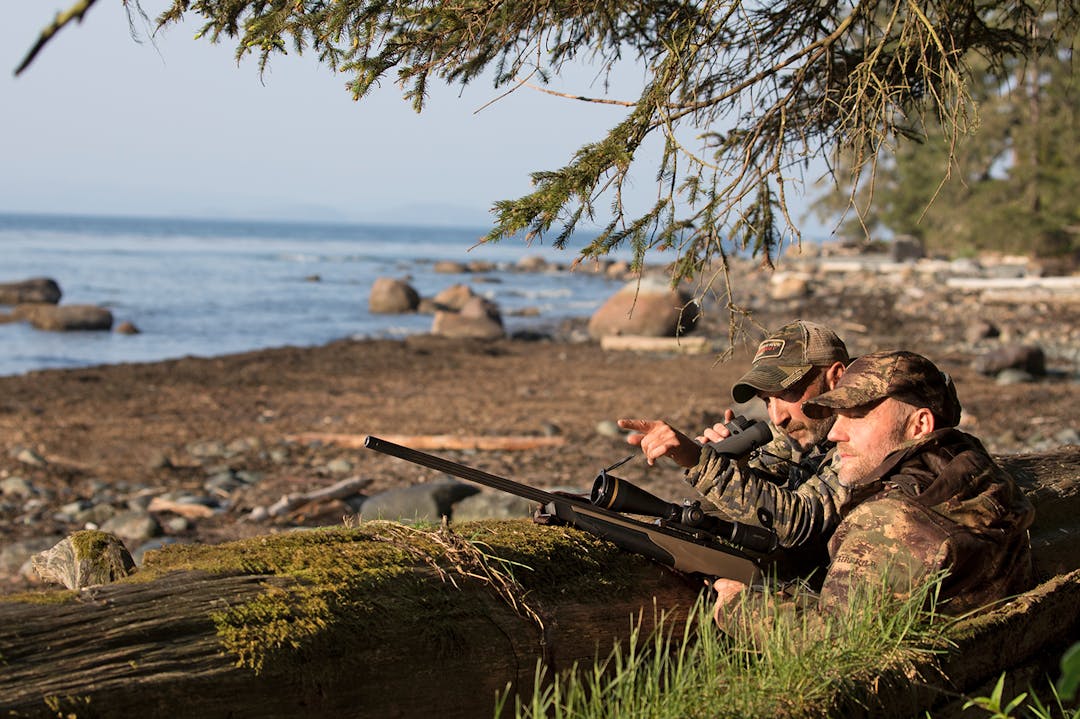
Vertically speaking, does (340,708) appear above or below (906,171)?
below

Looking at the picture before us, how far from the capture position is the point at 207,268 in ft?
217

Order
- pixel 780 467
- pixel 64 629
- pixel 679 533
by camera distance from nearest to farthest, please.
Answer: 1. pixel 64 629
2. pixel 679 533
3. pixel 780 467

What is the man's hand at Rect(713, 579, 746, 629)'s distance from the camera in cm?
412

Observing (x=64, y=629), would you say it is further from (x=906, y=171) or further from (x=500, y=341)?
(x=906, y=171)

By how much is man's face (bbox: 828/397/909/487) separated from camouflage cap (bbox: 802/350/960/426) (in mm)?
50

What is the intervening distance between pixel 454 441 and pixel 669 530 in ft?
33.4

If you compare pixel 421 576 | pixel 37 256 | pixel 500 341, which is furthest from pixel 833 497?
pixel 37 256

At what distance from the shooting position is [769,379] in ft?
15.5

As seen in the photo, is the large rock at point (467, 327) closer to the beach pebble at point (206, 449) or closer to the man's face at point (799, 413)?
the beach pebble at point (206, 449)

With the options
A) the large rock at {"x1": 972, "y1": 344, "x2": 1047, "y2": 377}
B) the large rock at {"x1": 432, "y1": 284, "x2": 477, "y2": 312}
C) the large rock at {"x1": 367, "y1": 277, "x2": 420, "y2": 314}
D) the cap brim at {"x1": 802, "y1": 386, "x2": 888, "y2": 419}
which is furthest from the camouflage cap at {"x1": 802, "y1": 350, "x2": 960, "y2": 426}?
the large rock at {"x1": 367, "y1": 277, "x2": 420, "y2": 314}

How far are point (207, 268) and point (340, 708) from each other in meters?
66.2

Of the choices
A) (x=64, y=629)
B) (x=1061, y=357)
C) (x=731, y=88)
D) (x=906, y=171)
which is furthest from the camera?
(x=906, y=171)

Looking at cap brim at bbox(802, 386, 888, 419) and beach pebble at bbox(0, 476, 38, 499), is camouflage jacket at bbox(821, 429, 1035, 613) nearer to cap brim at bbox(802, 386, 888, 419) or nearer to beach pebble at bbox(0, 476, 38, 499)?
cap brim at bbox(802, 386, 888, 419)

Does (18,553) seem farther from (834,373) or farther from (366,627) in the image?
(834,373)
